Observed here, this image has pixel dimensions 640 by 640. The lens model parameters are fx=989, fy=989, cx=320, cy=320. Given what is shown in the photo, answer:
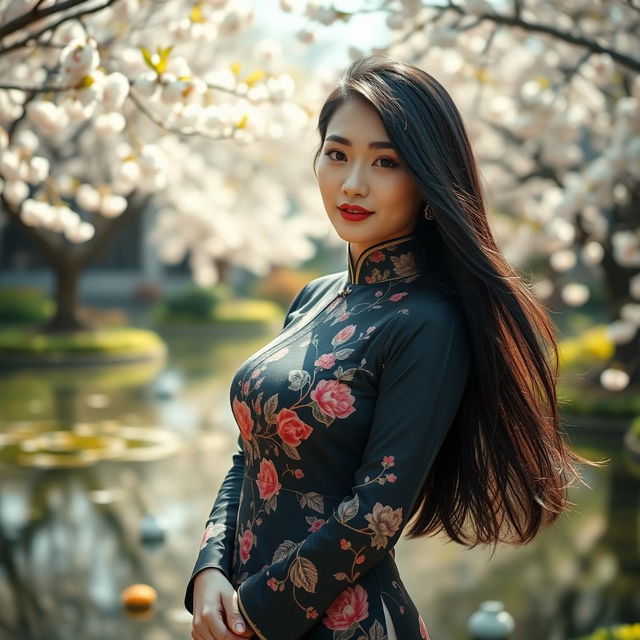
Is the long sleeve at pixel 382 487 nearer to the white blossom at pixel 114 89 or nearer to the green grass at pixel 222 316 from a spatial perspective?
the white blossom at pixel 114 89

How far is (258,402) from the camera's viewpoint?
1826 millimetres

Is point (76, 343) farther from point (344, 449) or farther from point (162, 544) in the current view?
point (344, 449)

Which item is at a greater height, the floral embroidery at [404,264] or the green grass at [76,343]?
the floral embroidery at [404,264]

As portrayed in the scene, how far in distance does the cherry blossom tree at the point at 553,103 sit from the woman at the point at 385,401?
242cm

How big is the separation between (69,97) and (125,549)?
268cm

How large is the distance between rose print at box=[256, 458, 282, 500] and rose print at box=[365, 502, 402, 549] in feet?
0.80

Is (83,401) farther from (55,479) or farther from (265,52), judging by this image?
(265,52)

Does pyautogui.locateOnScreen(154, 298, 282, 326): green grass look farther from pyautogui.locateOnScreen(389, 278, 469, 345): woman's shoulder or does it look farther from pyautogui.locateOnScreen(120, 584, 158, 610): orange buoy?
pyautogui.locateOnScreen(389, 278, 469, 345): woman's shoulder

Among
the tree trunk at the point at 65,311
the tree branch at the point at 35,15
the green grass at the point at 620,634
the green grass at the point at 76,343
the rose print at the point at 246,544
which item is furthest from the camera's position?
the tree trunk at the point at 65,311

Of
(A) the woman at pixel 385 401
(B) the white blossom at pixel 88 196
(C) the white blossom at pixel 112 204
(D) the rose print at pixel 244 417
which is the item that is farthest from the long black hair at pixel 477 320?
(B) the white blossom at pixel 88 196

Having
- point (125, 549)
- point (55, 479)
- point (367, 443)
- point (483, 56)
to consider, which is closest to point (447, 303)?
point (367, 443)

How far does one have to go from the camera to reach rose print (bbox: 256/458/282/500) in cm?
183

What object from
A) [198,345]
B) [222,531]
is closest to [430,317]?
[222,531]

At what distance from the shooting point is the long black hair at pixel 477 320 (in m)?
1.75
